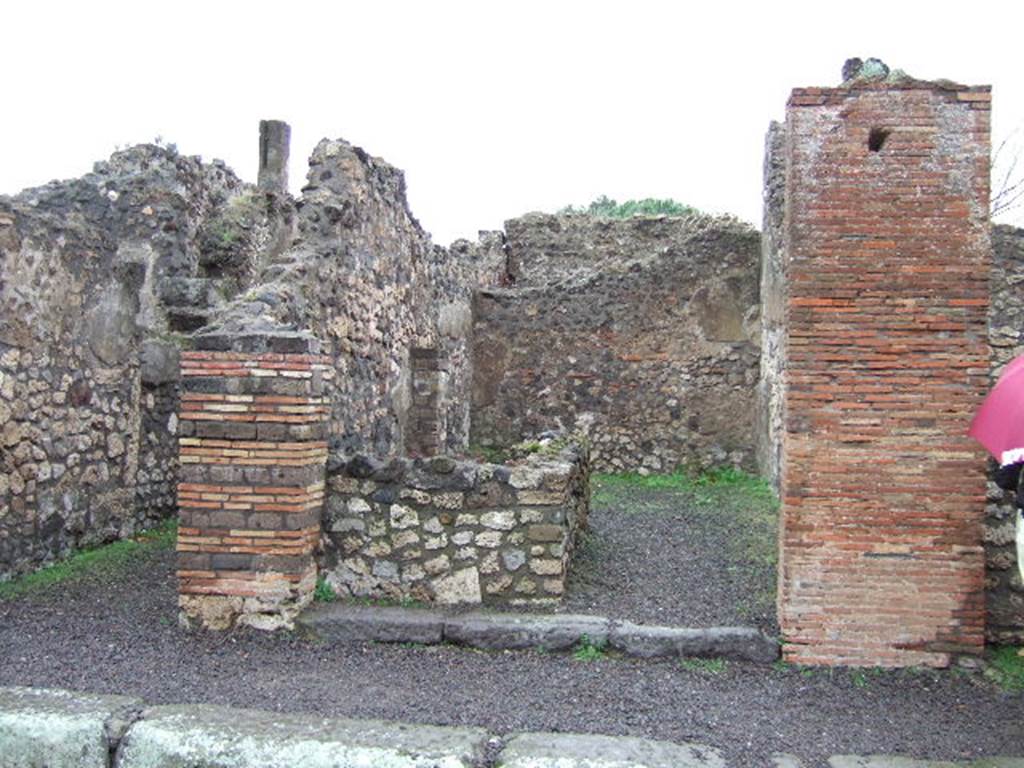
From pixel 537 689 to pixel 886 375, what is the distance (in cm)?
241

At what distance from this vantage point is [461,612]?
215 inches

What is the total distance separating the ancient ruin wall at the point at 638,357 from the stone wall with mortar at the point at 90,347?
520cm

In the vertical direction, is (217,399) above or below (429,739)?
above

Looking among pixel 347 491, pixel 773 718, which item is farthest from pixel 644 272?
pixel 773 718

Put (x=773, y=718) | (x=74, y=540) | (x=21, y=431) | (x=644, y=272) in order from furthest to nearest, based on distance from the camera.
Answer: (x=644, y=272)
(x=74, y=540)
(x=21, y=431)
(x=773, y=718)

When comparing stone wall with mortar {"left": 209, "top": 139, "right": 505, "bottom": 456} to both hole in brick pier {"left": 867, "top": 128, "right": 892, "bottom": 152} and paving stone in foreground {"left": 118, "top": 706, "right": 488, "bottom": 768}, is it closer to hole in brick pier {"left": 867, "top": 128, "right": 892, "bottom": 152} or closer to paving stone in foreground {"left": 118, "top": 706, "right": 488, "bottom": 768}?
paving stone in foreground {"left": 118, "top": 706, "right": 488, "bottom": 768}

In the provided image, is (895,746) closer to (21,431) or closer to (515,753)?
(515,753)

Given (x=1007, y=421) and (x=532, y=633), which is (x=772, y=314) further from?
(x=1007, y=421)

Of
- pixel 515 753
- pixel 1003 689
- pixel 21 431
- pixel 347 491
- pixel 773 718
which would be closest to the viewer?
pixel 515 753

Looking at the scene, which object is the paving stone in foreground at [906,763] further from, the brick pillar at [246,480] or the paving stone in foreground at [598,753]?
the brick pillar at [246,480]

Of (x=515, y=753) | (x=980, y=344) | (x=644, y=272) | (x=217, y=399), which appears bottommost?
(x=515, y=753)

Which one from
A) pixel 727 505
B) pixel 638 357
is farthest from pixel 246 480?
pixel 638 357

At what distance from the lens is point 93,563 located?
694 cm

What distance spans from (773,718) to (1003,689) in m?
1.28
